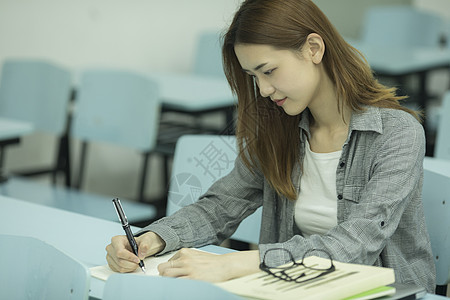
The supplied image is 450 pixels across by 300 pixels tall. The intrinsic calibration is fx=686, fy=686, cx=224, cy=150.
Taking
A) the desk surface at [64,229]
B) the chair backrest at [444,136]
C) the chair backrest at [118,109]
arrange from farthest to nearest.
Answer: the chair backrest at [118,109]
the chair backrest at [444,136]
the desk surface at [64,229]

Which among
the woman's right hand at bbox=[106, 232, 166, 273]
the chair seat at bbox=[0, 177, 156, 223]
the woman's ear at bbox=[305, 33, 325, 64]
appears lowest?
the chair seat at bbox=[0, 177, 156, 223]

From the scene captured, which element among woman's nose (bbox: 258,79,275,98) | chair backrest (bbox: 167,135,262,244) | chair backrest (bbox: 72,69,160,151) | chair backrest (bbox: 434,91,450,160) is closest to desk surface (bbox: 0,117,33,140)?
chair backrest (bbox: 72,69,160,151)

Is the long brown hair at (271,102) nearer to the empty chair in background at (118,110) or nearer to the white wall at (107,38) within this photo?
the empty chair in background at (118,110)

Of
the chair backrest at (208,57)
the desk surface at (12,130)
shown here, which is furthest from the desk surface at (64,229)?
the chair backrest at (208,57)

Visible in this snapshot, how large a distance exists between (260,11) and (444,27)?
439cm

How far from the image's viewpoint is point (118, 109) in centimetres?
297

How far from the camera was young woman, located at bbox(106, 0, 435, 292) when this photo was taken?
1.32m

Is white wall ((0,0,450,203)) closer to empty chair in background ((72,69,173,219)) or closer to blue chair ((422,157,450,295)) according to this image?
empty chair in background ((72,69,173,219))

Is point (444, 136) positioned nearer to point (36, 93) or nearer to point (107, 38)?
point (36, 93)

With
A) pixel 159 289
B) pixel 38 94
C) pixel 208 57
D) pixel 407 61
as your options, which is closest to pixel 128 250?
pixel 159 289

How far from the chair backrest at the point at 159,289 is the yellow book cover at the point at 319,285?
6.2 inches

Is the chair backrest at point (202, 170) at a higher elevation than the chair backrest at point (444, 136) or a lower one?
lower

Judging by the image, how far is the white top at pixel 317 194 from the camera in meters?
1.55

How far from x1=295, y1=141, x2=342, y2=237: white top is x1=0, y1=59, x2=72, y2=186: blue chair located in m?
1.80
